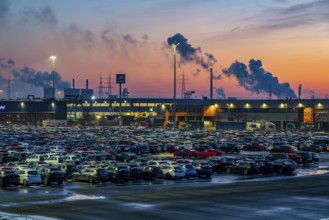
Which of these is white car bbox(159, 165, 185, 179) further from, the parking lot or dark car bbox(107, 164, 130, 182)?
dark car bbox(107, 164, 130, 182)

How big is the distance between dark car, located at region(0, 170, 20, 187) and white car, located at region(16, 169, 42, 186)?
2.09 ft

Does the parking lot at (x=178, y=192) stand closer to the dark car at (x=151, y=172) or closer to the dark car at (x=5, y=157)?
the dark car at (x=151, y=172)

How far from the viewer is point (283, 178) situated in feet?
161

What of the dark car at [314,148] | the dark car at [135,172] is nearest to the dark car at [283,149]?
the dark car at [314,148]

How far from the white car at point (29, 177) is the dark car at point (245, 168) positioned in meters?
19.0

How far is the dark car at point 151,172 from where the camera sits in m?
47.2

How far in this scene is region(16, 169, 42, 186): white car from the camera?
136 ft

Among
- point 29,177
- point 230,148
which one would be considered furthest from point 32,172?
point 230,148

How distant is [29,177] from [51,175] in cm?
163

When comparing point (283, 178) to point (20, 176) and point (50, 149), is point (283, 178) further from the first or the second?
point (50, 149)

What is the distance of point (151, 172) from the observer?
47438mm

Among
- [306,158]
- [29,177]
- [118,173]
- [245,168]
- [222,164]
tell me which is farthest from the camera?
[306,158]

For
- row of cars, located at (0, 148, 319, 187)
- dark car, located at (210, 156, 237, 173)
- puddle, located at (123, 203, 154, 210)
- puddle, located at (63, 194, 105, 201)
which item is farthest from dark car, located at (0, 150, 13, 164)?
puddle, located at (123, 203, 154, 210)

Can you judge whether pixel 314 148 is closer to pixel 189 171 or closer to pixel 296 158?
pixel 296 158
